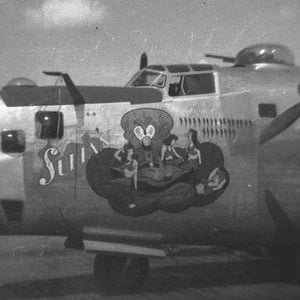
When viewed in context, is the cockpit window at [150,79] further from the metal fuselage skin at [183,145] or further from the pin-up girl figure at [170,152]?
the pin-up girl figure at [170,152]

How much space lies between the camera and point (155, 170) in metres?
8.91

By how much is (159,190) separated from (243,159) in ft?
5.29

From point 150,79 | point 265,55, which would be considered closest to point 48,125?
point 150,79

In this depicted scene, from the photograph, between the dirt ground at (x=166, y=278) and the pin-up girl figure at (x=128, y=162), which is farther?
the dirt ground at (x=166, y=278)

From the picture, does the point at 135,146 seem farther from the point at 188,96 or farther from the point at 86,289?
the point at 86,289

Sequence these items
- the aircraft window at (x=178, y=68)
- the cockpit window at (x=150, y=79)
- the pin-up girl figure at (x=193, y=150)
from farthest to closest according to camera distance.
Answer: the aircraft window at (x=178, y=68)
the cockpit window at (x=150, y=79)
the pin-up girl figure at (x=193, y=150)

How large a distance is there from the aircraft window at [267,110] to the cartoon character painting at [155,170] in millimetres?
1097

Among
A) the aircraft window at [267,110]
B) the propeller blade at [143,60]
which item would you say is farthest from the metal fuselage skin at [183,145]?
the propeller blade at [143,60]

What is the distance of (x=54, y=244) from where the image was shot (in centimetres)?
1838

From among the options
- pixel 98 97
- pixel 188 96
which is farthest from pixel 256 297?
pixel 98 97

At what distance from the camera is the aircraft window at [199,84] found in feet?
31.1

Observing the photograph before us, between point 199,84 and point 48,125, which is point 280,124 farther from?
point 48,125

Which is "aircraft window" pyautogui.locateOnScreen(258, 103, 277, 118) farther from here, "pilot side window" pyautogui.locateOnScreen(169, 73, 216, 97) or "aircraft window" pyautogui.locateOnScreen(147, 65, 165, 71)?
"aircraft window" pyautogui.locateOnScreen(147, 65, 165, 71)

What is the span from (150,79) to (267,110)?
85.6 inches
